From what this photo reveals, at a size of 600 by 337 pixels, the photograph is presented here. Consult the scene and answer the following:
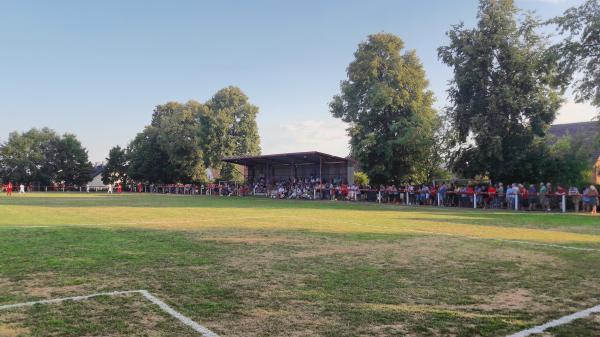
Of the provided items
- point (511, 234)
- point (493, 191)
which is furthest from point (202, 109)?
point (511, 234)

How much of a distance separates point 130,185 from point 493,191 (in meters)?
63.8

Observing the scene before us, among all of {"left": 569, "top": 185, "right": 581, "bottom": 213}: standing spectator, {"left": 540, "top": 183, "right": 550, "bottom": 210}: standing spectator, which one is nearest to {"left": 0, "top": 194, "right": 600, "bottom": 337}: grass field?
{"left": 569, "top": 185, "right": 581, "bottom": 213}: standing spectator

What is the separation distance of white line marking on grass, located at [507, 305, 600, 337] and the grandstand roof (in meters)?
35.0

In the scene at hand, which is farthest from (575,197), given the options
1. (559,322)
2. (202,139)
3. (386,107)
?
(202,139)

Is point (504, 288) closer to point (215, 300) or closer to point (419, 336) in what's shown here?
point (419, 336)

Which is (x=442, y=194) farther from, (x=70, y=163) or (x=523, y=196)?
(x=70, y=163)

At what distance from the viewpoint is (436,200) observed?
31547mm

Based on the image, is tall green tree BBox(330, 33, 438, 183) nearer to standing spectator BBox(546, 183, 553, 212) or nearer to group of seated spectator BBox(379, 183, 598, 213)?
group of seated spectator BBox(379, 183, 598, 213)

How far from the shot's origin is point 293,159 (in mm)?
46031

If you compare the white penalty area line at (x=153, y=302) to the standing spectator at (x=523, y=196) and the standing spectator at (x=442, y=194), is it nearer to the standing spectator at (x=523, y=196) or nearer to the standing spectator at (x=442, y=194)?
the standing spectator at (x=523, y=196)

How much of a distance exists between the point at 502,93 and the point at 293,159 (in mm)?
21039

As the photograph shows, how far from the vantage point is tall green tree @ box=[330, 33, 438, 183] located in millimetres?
37688

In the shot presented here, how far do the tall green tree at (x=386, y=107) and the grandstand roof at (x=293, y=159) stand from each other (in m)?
3.43

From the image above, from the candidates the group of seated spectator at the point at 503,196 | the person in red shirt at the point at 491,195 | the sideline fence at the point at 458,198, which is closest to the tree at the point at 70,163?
the sideline fence at the point at 458,198
